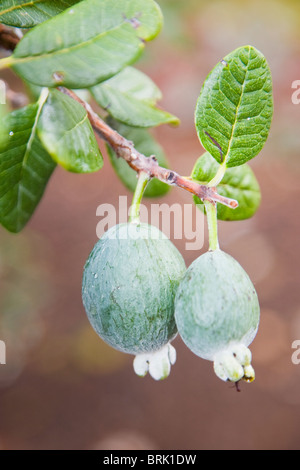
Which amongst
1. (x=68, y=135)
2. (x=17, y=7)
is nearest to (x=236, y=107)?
(x=68, y=135)

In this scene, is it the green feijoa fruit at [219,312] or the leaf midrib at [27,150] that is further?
the leaf midrib at [27,150]

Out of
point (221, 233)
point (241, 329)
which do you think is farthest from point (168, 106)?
point (241, 329)

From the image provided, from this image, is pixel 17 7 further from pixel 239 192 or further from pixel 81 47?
pixel 239 192

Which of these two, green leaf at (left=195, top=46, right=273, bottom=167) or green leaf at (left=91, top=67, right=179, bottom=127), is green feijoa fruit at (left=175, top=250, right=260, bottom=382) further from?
green leaf at (left=91, top=67, right=179, bottom=127)

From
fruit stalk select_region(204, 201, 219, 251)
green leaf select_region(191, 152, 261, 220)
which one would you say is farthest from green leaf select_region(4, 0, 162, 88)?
green leaf select_region(191, 152, 261, 220)

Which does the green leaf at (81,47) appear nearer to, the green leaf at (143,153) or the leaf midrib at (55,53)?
the leaf midrib at (55,53)

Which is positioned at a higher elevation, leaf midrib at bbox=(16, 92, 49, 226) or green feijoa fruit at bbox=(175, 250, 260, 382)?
leaf midrib at bbox=(16, 92, 49, 226)

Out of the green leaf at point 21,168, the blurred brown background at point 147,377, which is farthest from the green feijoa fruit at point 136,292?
the blurred brown background at point 147,377
